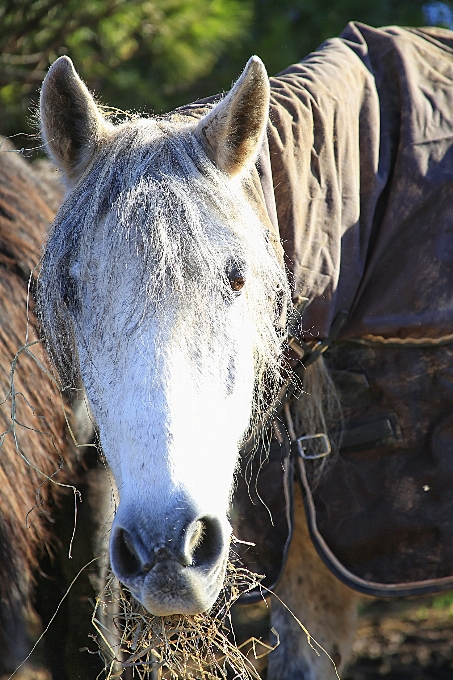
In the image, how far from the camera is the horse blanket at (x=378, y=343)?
1905 mm

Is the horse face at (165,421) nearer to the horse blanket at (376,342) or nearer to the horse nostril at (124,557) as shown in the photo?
the horse nostril at (124,557)

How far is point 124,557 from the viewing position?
3.95ft

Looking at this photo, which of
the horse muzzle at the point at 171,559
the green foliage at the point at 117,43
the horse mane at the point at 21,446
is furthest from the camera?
the green foliage at the point at 117,43

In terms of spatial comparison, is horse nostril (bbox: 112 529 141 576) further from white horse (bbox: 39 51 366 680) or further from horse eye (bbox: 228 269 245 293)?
horse eye (bbox: 228 269 245 293)

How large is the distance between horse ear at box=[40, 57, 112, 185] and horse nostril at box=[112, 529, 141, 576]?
0.85m

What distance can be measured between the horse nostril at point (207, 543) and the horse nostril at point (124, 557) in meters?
0.10

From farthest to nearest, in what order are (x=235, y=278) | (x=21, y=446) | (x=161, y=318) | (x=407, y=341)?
(x=407, y=341) < (x=21, y=446) < (x=235, y=278) < (x=161, y=318)

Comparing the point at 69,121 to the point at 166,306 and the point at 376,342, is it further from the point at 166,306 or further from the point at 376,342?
the point at 376,342

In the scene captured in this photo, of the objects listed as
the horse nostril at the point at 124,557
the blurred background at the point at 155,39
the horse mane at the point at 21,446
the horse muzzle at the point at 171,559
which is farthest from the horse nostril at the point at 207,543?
the blurred background at the point at 155,39

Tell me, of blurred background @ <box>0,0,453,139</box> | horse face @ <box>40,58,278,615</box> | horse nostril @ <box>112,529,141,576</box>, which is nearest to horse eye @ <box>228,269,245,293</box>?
horse face @ <box>40,58,278,615</box>

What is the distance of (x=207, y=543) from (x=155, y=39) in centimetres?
356

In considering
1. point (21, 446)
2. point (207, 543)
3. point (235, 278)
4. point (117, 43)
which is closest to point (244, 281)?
point (235, 278)

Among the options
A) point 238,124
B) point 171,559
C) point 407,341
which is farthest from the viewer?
point 407,341

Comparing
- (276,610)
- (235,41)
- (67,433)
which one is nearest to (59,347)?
(67,433)
